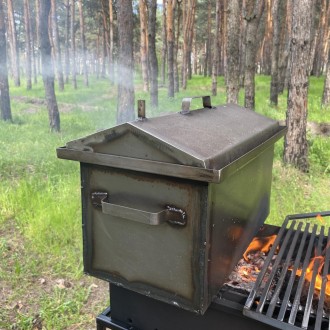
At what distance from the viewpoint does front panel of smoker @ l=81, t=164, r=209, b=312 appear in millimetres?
1657

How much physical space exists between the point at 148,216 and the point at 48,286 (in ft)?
7.03

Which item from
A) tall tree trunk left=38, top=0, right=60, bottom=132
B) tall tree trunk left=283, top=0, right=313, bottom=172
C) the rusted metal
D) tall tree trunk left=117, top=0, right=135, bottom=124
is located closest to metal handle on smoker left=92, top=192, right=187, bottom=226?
the rusted metal

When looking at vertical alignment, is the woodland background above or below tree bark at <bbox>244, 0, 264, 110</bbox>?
below

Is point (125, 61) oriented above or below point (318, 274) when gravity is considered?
above

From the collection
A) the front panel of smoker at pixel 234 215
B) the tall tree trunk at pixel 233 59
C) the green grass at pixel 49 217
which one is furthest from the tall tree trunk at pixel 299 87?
the front panel of smoker at pixel 234 215

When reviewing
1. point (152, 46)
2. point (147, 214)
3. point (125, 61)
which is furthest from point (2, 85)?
point (147, 214)

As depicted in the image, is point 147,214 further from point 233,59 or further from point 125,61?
point 125,61

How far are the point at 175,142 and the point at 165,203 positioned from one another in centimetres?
31

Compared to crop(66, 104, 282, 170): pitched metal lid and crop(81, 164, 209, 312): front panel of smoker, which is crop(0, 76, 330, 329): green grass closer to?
crop(81, 164, 209, 312): front panel of smoker

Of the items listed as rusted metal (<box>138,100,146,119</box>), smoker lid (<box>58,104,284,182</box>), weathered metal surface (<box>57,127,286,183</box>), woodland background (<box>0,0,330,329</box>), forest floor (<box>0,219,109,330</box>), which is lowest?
forest floor (<box>0,219,109,330</box>)

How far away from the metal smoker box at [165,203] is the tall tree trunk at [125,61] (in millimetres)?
6691

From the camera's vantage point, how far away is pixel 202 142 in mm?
1755

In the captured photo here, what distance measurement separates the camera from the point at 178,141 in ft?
5.44

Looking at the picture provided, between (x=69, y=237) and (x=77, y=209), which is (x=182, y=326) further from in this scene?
(x=77, y=209)
